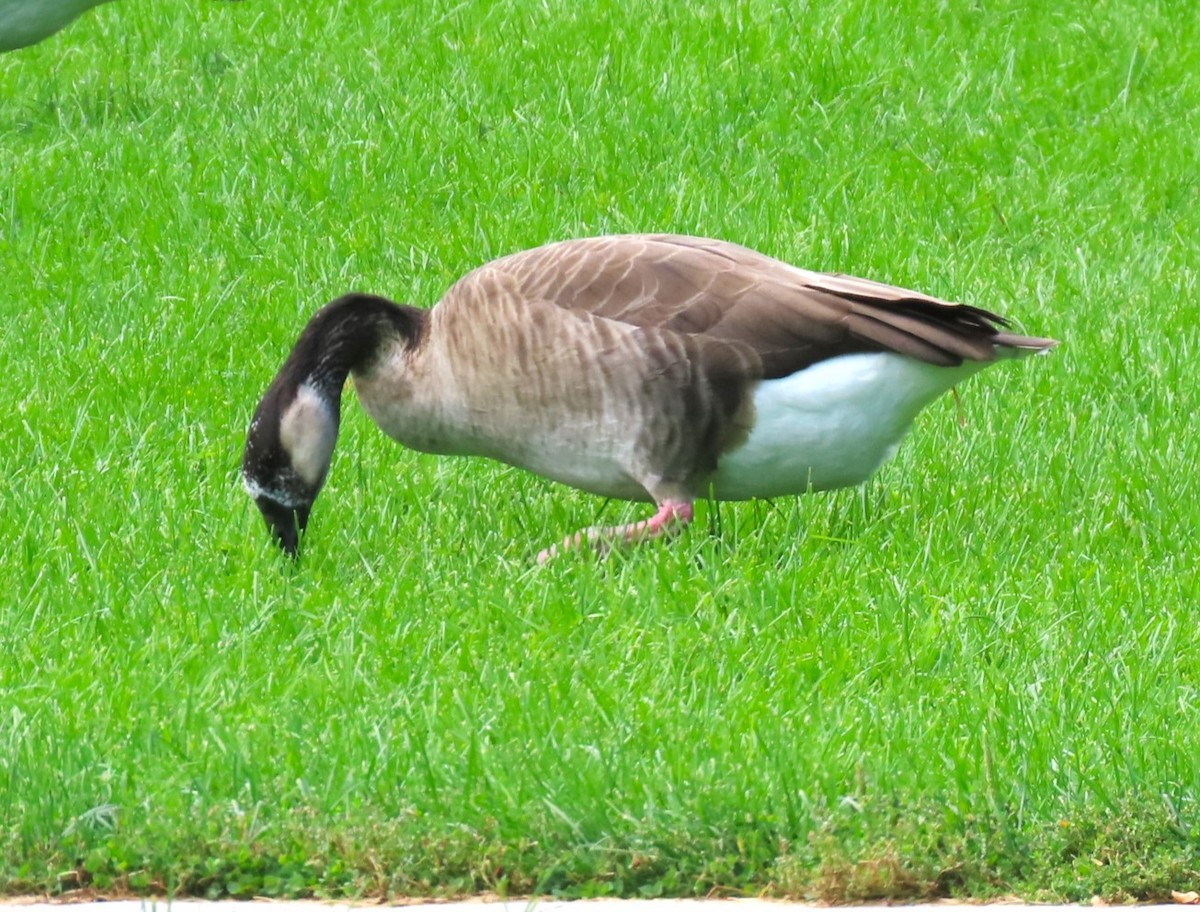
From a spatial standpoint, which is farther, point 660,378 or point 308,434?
point 308,434

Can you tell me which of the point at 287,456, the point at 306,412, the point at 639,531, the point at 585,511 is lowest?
the point at 585,511

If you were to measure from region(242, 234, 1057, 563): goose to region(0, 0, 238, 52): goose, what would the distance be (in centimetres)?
397

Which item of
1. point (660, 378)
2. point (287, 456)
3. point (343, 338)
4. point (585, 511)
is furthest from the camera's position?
point (585, 511)

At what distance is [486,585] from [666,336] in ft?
3.11

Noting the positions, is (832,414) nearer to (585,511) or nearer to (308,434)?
(585,511)

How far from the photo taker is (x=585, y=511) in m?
7.19

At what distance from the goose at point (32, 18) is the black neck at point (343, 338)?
389 centimetres

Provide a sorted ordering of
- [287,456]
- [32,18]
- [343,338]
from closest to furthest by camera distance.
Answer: [287,456] → [343,338] → [32,18]

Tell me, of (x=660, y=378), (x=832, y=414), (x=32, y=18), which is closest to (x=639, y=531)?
(x=660, y=378)

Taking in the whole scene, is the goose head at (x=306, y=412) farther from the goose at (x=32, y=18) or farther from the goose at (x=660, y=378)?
the goose at (x=32, y=18)

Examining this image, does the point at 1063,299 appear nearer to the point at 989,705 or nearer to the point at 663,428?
the point at 663,428

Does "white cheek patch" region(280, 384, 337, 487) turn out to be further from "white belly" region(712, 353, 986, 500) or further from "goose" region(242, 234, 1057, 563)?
"white belly" region(712, 353, 986, 500)

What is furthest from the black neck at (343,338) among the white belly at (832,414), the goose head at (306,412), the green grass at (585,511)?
the white belly at (832,414)

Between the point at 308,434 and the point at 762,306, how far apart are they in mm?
1487
